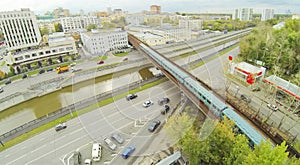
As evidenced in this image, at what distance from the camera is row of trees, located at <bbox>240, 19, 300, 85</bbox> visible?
45.2 feet

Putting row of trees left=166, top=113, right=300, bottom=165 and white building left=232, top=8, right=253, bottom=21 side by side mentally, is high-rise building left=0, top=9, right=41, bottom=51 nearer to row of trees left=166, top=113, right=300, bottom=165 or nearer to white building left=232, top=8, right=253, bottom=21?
row of trees left=166, top=113, right=300, bottom=165

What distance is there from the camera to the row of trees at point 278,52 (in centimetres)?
1377

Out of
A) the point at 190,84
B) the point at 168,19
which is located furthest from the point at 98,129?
the point at 168,19

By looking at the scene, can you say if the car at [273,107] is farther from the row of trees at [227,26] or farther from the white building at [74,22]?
the white building at [74,22]

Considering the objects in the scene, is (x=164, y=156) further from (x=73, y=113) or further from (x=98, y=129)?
(x=73, y=113)

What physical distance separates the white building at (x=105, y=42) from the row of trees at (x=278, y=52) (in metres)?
16.0

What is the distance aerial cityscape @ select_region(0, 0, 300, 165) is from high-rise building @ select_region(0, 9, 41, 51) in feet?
0.38

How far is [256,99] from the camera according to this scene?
38.0 ft

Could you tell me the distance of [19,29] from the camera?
21656mm

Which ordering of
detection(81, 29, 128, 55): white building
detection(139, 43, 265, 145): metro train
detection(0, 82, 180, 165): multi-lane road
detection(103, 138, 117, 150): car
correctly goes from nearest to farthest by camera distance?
detection(139, 43, 265, 145): metro train → detection(0, 82, 180, 165): multi-lane road → detection(103, 138, 117, 150): car → detection(81, 29, 128, 55): white building

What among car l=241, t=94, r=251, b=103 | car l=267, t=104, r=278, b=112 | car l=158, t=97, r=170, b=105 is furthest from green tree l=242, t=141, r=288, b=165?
car l=241, t=94, r=251, b=103

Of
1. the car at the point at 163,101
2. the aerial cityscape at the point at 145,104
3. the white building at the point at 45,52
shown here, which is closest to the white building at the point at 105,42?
the aerial cityscape at the point at 145,104

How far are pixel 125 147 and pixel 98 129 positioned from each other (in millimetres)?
2154

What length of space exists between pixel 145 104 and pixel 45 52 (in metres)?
16.3
